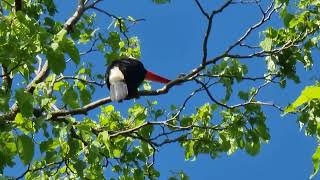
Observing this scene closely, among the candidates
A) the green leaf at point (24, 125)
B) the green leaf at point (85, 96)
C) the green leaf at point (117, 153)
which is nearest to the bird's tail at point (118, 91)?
the green leaf at point (85, 96)

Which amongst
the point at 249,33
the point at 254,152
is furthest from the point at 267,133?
the point at 249,33

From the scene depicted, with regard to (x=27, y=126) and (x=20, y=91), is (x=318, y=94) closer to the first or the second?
(x=20, y=91)

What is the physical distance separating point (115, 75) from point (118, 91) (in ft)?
2.17

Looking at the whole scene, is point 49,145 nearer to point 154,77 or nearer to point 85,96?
point 85,96

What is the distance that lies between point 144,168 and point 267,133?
2.33 m

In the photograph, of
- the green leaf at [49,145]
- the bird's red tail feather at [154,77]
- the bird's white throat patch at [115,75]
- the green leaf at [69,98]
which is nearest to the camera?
the green leaf at [69,98]

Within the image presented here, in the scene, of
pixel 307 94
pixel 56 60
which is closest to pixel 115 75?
pixel 56 60

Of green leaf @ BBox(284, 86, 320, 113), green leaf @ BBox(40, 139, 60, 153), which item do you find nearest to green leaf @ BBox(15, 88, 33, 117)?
green leaf @ BBox(40, 139, 60, 153)

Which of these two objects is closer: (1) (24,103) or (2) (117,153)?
(1) (24,103)

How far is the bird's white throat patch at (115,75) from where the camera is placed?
1062cm

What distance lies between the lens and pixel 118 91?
10.2 metres

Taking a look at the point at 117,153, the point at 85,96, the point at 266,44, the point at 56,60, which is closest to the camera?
the point at 56,60

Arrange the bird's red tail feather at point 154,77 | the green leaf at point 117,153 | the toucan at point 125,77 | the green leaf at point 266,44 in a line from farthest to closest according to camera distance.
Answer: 1. the bird's red tail feather at point 154,77
2. the toucan at point 125,77
3. the green leaf at point 117,153
4. the green leaf at point 266,44

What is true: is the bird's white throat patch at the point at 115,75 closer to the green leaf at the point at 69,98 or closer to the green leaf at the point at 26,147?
the green leaf at the point at 69,98
